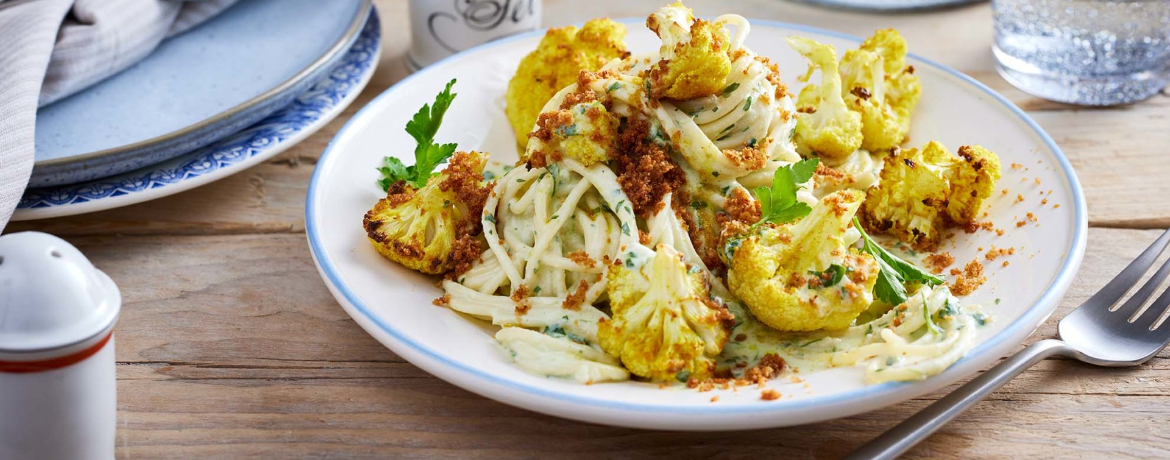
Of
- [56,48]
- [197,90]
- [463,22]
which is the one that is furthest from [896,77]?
[56,48]

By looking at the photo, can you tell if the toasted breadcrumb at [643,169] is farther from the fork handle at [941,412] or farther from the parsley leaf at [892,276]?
the fork handle at [941,412]

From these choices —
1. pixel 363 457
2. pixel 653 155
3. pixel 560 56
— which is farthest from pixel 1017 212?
pixel 363 457

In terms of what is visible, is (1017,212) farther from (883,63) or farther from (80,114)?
(80,114)

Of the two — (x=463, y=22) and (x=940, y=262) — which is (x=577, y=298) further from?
(x=463, y=22)

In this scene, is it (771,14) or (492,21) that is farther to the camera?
(771,14)

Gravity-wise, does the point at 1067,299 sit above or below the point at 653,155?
below

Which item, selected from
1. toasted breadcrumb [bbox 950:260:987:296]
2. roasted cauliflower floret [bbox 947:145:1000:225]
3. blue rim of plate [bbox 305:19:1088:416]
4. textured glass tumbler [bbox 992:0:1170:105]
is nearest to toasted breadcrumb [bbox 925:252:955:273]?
toasted breadcrumb [bbox 950:260:987:296]
